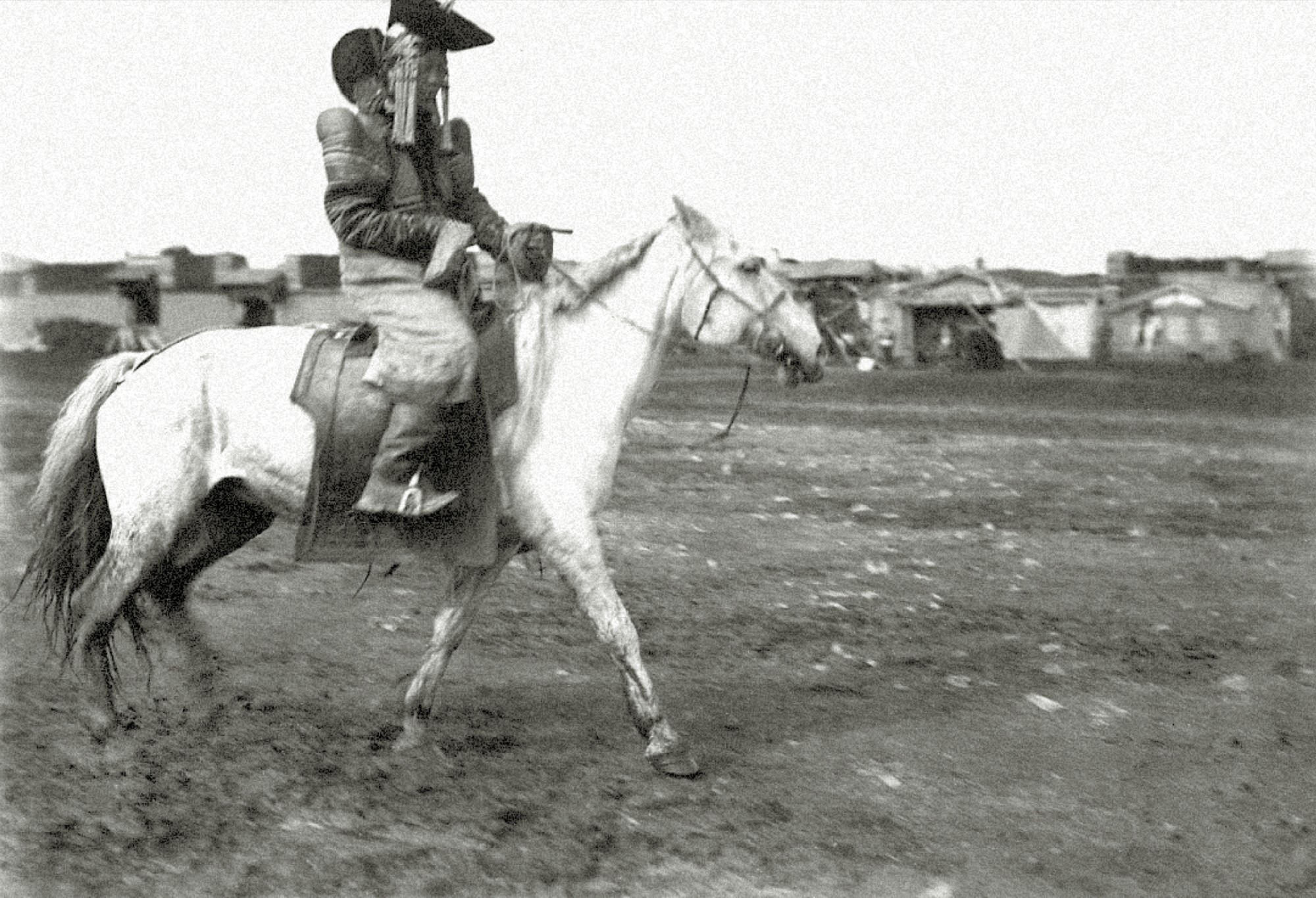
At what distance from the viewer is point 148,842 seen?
4.08 m

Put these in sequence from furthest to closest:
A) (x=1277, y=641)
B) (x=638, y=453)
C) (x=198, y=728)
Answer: (x=638, y=453)
(x=1277, y=641)
(x=198, y=728)

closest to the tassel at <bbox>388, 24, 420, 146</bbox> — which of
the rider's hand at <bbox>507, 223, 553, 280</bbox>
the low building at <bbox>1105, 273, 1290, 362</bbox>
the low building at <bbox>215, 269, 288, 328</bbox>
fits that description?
the rider's hand at <bbox>507, 223, 553, 280</bbox>

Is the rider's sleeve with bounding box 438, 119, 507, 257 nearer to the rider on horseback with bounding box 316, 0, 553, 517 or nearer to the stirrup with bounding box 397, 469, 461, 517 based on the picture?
the rider on horseback with bounding box 316, 0, 553, 517

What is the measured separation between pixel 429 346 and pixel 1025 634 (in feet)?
13.2

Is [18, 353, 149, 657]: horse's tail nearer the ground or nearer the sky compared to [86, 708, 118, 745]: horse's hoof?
nearer the sky

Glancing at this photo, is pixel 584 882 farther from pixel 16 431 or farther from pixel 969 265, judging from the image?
pixel 969 265

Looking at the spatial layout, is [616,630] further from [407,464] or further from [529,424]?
[407,464]

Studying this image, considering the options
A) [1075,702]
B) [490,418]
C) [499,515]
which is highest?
[490,418]

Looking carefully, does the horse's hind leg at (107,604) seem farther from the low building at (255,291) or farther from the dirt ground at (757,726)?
the low building at (255,291)

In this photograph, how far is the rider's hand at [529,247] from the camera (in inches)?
193

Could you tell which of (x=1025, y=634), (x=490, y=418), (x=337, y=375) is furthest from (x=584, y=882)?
(x=1025, y=634)

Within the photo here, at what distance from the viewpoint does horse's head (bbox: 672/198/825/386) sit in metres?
4.88

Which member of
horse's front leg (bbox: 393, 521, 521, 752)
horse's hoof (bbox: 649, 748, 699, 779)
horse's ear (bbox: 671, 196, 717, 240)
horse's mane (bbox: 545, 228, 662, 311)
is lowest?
horse's hoof (bbox: 649, 748, 699, 779)

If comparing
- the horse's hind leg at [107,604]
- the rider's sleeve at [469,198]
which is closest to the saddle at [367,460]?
the rider's sleeve at [469,198]
